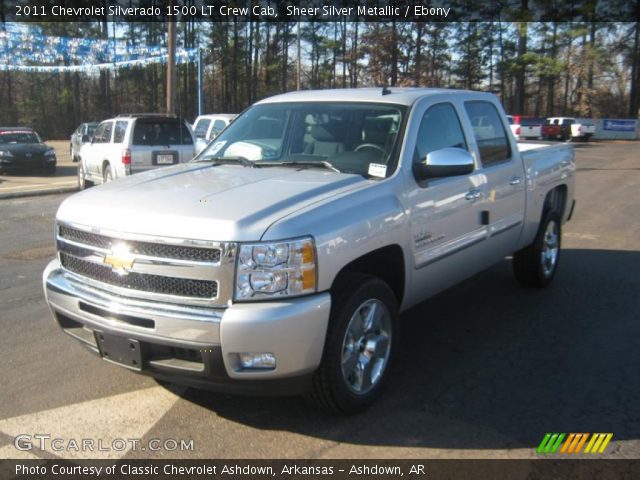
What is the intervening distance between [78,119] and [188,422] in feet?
183

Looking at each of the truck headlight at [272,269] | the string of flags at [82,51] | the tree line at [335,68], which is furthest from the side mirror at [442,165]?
the tree line at [335,68]

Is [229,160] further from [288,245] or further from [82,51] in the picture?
[82,51]

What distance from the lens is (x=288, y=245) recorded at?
303 cm

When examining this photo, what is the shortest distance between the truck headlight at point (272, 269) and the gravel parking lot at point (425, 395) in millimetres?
854

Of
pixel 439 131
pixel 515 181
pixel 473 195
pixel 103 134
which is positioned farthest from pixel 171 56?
pixel 473 195

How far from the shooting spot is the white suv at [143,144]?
12.9m

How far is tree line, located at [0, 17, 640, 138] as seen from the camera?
46.5 metres

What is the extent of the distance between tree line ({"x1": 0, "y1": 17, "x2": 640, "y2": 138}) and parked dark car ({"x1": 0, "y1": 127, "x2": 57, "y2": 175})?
2609 cm

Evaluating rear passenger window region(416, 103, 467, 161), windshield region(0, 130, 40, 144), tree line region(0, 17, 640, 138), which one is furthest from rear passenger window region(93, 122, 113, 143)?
tree line region(0, 17, 640, 138)

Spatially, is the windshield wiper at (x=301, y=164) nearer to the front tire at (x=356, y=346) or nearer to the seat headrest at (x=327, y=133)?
the seat headrest at (x=327, y=133)

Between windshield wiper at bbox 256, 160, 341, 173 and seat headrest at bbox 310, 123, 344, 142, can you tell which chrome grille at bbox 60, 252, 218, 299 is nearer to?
windshield wiper at bbox 256, 160, 341, 173

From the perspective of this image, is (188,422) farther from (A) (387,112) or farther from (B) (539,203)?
(B) (539,203)

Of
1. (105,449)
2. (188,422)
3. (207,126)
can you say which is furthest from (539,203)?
(207,126)

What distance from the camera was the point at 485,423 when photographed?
11.4 ft
